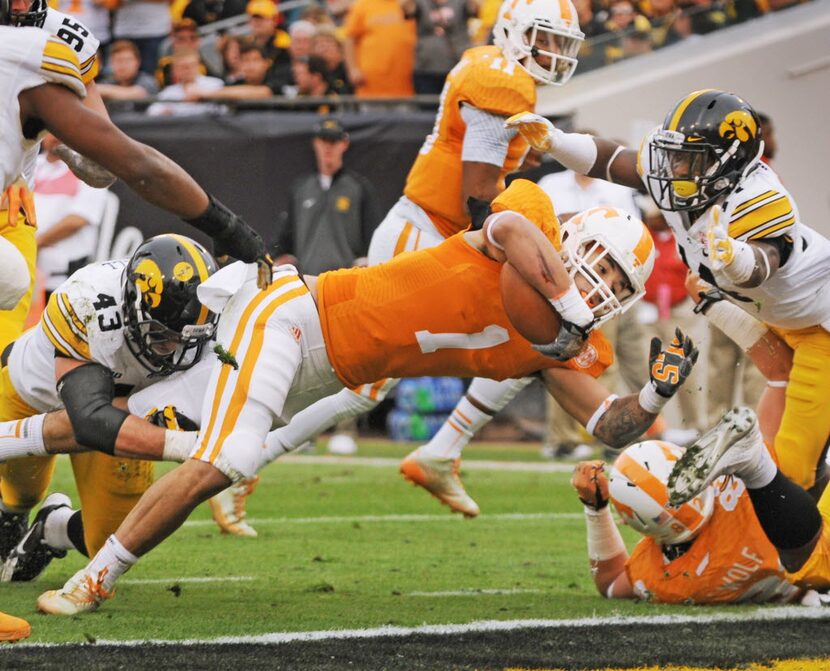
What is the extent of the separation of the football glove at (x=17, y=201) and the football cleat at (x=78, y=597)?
5.15 ft

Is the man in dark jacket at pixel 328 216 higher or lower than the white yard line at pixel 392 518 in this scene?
higher

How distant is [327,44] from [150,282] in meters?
6.53

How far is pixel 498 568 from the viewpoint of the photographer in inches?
217

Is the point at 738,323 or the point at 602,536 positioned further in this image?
the point at 738,323

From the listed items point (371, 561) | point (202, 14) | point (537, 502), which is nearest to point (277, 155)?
point (202, 14)

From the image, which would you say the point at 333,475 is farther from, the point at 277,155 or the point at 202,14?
the point at 202,14

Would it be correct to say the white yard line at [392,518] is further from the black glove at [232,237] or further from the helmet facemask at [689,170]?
the black glove at [232,237]

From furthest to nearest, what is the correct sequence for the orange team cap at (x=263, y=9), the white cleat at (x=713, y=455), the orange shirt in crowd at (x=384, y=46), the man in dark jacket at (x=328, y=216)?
the orange team cap at (x=263, y=9)
the orange shirt in crowd at (x=384, y=46)
the man in dark jacket at (x=328, y=216)
the white cleat at (x=713, y=455)

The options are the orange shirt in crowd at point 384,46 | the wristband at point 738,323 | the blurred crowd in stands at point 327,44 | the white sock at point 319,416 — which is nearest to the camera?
the wristband at point 738,323

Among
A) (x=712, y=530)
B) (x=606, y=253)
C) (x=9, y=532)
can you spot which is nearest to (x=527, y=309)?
(x=606, y=253)

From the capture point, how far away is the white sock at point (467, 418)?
611 centimetres

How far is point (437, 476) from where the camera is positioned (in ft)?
20.0

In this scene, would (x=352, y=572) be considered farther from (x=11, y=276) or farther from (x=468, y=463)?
(x=468, y=463)

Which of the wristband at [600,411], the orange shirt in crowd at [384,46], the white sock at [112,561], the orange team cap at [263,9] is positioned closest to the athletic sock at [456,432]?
the wristband at [600,411]
